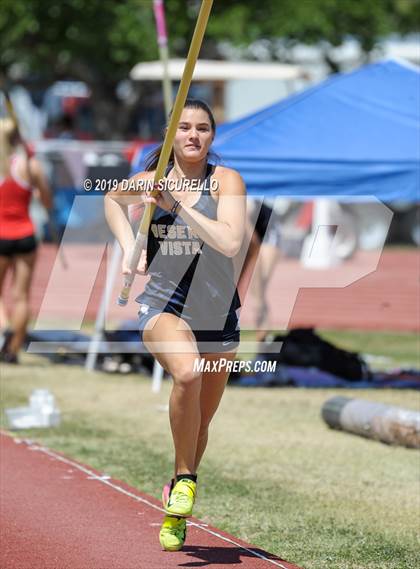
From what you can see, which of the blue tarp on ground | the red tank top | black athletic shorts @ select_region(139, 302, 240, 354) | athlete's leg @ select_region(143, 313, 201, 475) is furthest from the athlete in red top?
athlete's leg @ select_region(143, 313, 201, 475)

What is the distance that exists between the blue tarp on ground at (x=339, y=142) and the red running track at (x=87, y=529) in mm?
3713

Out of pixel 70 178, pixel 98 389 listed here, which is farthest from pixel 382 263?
pixel 98 389

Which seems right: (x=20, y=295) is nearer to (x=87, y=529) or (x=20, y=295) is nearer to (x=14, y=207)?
(x=14, y=207)

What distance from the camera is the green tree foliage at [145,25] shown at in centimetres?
3362

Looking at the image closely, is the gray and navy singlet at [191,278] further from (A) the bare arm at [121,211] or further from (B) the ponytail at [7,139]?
(B) the ponytail at [7,139]

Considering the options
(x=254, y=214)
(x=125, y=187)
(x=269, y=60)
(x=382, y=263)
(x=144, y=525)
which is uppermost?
(x=269, y=60)

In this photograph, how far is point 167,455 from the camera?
8.69 m

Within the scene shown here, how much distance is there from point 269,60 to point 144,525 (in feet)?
105

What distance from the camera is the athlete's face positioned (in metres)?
5.79

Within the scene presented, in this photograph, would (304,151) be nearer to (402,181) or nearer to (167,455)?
(402,181)

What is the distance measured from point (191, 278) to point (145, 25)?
28.9 metres

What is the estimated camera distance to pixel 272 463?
8.52m

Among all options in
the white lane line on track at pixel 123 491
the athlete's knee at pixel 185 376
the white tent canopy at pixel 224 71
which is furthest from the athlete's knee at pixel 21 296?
the white tent canopy at pixel 224 71

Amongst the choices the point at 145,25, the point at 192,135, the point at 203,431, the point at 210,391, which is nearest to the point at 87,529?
the point at 203,431
